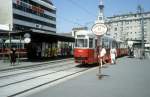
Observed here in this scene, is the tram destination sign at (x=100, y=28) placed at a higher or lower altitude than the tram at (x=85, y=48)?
higher

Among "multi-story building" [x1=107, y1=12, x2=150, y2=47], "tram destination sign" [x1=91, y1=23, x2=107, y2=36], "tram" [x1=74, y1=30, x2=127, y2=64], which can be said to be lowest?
"tram" [x1=74, y1=30, x2=127, y2=64]

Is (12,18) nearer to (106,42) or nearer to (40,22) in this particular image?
(40,22)

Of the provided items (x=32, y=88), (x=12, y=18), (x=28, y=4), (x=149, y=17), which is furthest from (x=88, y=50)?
(x=149, y=17)

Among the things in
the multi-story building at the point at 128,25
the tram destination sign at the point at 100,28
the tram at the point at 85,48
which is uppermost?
the multi-story building at the point at 128,25

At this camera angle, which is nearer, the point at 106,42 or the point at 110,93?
the point at 110,93

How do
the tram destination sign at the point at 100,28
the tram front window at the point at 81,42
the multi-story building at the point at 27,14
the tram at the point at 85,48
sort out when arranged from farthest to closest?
the multi-story building at the point at 27,14 → the tram front window at the point at 81,42 → the tram at the point at 85,48 → the tram destination sign at the point at 100,28

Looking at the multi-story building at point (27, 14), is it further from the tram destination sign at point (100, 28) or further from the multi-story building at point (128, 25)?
the tram destination sign at point (100, 28)

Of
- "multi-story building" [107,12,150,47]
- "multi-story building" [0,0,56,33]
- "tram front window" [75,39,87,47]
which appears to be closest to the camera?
"tram front window" [75,39,87,47]

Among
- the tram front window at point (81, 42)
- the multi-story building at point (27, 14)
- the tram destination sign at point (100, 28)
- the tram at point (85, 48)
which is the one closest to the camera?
the tram destination sign at point (100, 28)

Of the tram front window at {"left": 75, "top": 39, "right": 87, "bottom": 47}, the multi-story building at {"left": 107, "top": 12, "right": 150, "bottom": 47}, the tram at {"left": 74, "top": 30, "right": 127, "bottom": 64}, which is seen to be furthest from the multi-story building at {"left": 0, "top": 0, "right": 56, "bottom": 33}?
the tram at {"left": 74, "top": 30, "right": 127, "bottom": 64}

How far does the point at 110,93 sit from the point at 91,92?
2.27ft

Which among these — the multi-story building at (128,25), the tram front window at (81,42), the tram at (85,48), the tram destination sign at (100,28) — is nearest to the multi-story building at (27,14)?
the multi-story building at (128,25)

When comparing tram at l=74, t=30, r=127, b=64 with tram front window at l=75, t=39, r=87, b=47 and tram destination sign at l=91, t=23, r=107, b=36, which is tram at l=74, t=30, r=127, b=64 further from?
tram destination sign at l=91, t=23, r=107, b=36

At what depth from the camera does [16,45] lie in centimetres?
4550
